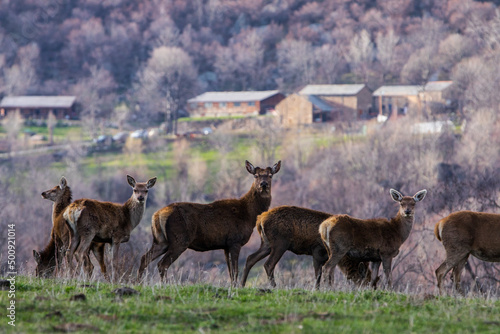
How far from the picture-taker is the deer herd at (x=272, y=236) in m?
17.7

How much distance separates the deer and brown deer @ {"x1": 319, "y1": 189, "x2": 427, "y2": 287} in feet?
14.9

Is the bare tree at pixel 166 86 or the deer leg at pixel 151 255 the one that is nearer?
the deer leg at pixel 151 255

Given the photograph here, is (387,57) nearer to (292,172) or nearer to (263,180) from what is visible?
(292,172)

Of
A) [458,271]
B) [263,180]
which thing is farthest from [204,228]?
[458,271]

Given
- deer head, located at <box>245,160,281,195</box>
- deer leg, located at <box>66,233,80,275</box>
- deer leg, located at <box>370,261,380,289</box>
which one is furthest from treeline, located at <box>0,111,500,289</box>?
deer leg, located at <box>66,233,80,275</box>

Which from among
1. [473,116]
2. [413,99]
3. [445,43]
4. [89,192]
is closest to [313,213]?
[89,192]

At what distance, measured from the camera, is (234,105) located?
158875 mm

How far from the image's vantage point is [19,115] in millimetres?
155625

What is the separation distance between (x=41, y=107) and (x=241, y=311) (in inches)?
5968

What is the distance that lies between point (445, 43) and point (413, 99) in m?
34.8

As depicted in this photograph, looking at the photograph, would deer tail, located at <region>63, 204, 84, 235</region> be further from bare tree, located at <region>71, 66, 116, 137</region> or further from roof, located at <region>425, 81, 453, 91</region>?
roof, located at <region>425, 81, 453, 91</region>

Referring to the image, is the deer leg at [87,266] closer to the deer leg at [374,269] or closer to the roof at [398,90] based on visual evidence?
the deer leg at [374,269]

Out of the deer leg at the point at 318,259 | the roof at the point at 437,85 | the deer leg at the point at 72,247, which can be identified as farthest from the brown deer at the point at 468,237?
the roof at the point at 437,85

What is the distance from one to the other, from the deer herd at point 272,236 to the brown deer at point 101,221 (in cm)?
2
